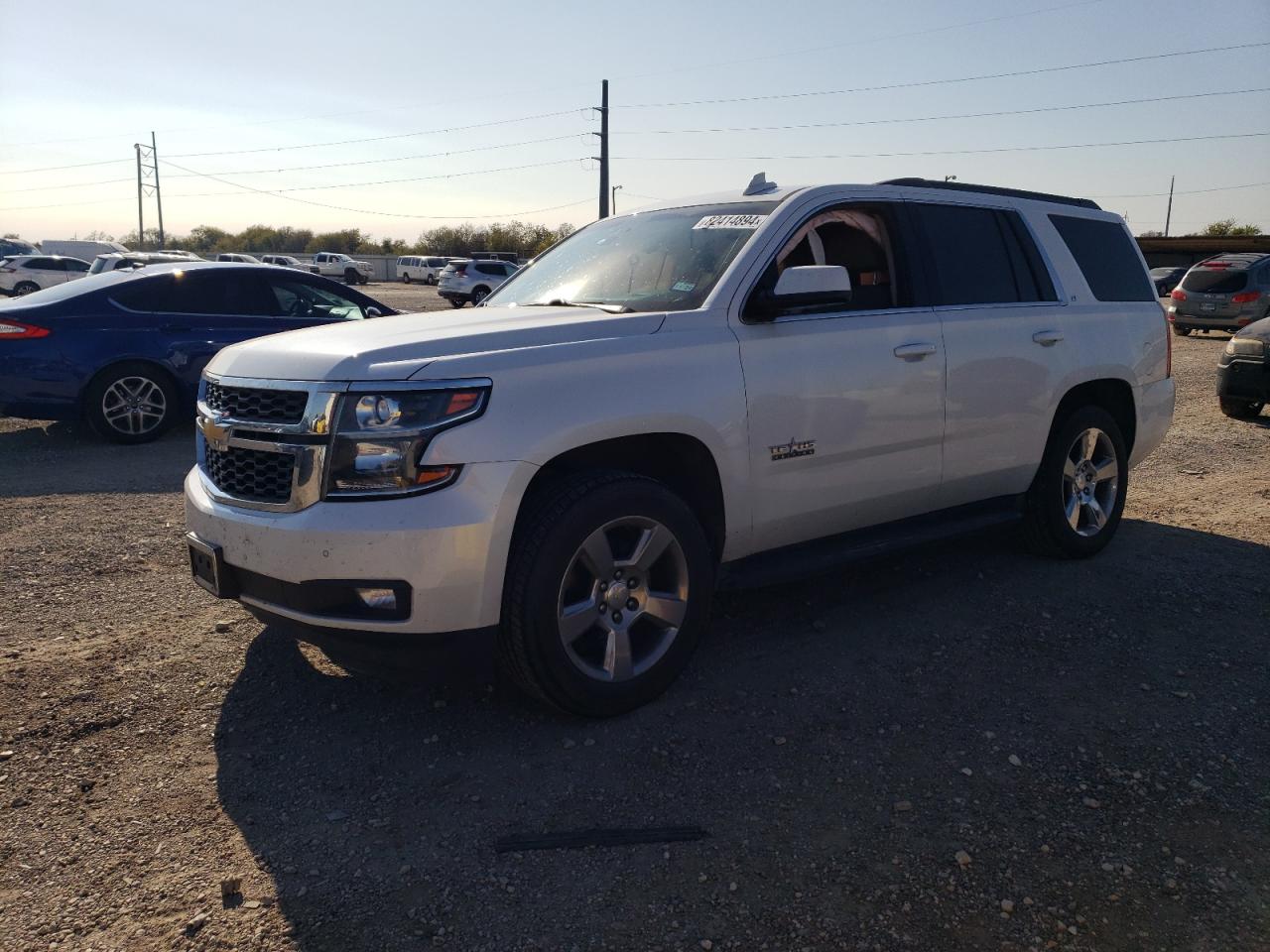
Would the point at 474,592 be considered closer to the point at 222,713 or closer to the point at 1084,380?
the point at 222,713

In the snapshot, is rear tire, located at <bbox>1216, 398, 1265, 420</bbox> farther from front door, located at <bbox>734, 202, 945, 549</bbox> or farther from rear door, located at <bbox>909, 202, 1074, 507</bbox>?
front door, located at <bbox>734, 202, 945, 549</bbox>

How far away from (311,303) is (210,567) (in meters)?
6.55

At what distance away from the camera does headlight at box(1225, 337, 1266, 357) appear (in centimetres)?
1028

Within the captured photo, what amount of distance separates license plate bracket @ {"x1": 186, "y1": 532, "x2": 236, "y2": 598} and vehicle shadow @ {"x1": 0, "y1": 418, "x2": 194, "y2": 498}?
3.76 metres

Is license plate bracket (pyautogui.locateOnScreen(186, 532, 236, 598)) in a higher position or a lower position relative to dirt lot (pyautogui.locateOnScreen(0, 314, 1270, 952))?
higher

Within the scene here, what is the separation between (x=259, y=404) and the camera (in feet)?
11.4

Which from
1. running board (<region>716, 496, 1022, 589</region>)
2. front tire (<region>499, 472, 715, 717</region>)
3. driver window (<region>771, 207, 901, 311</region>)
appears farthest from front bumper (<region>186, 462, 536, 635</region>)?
driver window (<region>771, 207, 901, 311</region>)

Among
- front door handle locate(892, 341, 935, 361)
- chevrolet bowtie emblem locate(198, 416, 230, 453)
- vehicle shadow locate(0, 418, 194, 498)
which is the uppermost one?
front door handle locate(892, 341, 935, 361)

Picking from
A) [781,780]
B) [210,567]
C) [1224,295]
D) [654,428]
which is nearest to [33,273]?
[1224,295]

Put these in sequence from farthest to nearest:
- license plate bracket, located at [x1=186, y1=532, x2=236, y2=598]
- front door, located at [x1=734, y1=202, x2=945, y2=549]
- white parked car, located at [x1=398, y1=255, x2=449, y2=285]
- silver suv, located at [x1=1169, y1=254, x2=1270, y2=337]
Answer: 1. white parked car, located at [x1=398, y1=255, x2=449, y2=285]
2. silver suv, located at [x1=1169, y1=254, x2=1270, y2=337]
3. front door, located at [x1=734, y1=202, x2=945, y2=549]
4. license plate bracket, located at [x1=186, y1=532, x2=236, y2=598]

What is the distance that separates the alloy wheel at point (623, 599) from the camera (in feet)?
11.4

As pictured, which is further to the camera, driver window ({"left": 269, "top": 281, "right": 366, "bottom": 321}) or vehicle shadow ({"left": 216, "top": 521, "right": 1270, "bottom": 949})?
driver window ({"left": 269, "top": 281, "right": 366, "bottom": 321})

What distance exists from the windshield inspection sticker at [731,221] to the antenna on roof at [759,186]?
0.27 metres

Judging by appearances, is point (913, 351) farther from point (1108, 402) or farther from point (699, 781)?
point (699, 781)
